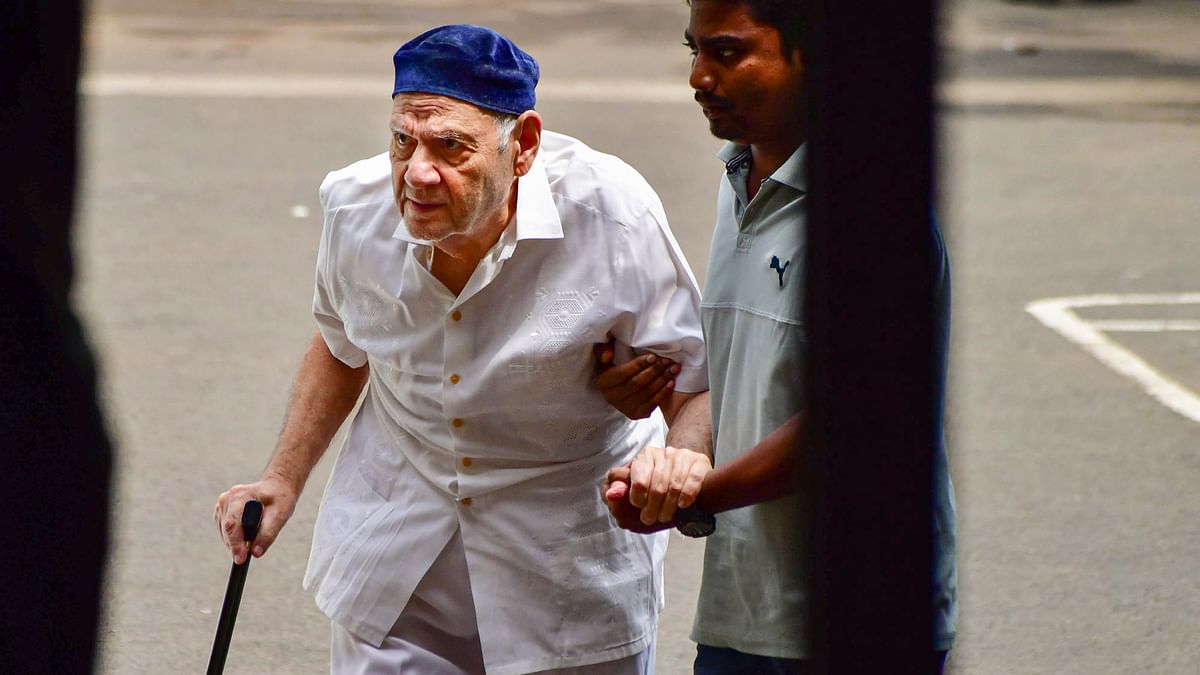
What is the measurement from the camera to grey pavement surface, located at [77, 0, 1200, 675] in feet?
16.9

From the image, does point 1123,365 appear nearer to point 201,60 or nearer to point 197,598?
point 197,598

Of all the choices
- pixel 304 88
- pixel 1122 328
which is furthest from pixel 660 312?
pixel 304 88

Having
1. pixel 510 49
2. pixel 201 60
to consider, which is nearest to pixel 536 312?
pixel 510 49

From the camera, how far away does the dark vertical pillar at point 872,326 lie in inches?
43.8

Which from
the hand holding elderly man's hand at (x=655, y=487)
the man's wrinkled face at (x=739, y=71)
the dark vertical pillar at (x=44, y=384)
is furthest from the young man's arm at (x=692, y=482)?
the dark vertical pillar at (x=44, y=384)

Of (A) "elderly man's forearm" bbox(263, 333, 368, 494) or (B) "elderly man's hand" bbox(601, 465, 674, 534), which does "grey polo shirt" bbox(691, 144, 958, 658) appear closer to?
(B) "elderly man's hand" bbox(601, 465, 674, 534)

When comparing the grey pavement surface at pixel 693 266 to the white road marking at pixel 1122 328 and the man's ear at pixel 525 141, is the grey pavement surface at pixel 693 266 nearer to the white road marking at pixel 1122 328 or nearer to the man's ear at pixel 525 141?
the white road marking at pixel 1122 328

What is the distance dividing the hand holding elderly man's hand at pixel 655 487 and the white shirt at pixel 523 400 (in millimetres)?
363

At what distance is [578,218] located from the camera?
3.16 m

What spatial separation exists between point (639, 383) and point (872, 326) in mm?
1926

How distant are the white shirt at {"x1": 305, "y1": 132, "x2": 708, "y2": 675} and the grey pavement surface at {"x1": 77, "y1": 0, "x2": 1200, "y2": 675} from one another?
65cm

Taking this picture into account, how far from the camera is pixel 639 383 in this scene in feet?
10.1

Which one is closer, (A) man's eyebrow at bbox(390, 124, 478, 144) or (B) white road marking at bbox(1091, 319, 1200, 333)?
(A) man's eyebrow at bbox(390, 124, 478, 144)

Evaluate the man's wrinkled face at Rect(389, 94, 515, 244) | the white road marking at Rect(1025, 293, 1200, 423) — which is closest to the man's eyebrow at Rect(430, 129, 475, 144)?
the man's wrinkled face at Rect(389, 94, 515, 244)
